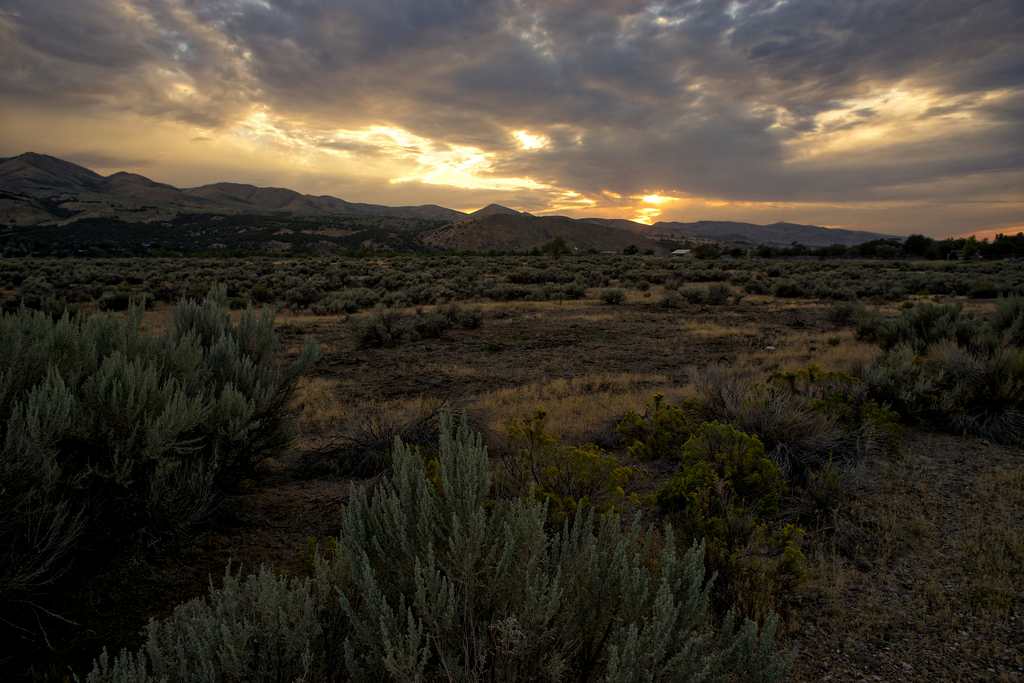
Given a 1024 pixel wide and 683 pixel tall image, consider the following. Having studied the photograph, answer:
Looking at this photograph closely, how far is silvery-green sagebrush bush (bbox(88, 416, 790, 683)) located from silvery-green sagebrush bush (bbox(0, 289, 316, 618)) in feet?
5.44

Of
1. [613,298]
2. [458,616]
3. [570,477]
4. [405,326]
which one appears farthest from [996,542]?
[613,298]

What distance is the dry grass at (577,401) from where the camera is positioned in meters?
6.56

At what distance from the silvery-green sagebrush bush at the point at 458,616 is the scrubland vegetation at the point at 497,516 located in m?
0.01

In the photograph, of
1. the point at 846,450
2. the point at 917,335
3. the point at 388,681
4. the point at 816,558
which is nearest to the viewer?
the point at 388,681

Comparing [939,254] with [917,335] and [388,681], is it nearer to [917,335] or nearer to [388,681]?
[917,335]

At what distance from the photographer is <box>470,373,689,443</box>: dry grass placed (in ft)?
21.5

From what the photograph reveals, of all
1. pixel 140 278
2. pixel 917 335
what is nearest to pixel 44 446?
pixel 917 335

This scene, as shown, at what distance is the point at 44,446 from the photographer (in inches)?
118

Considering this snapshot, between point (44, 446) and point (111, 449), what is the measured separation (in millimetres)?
454

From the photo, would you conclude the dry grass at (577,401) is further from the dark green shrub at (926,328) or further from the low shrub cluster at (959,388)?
the dark green shrub at (926,328)

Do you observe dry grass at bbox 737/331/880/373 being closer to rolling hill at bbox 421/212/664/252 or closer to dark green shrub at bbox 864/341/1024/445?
dark green shrub at bbox 864/341/1024/445

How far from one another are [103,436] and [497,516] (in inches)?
113

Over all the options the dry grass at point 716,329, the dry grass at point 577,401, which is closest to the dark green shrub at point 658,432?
the dry grass at point 577,401

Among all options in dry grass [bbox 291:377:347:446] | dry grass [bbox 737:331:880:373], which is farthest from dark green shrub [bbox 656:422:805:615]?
dry grass [bbox 737:331:880:373]
